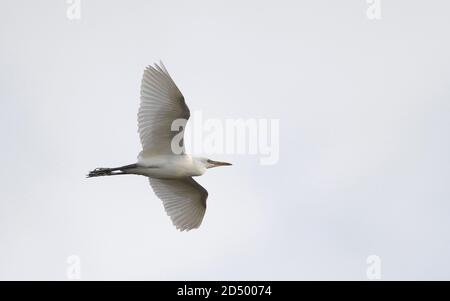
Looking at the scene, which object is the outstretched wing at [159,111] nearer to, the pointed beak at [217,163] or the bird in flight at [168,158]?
the bird in flight at [168,158]

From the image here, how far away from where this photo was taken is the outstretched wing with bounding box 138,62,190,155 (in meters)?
13.1

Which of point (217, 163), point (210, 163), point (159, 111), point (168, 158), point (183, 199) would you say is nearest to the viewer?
point (159, 111)

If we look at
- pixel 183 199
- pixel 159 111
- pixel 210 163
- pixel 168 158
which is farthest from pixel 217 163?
pixel 159 111

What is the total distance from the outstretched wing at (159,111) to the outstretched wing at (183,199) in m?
1.13

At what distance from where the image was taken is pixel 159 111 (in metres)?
13.2

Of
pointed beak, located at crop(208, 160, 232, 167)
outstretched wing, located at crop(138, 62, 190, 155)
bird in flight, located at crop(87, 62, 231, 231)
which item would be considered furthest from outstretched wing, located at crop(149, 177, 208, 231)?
outstretched wing, located at crop(138, 62, 190, 155)

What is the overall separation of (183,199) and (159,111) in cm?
206

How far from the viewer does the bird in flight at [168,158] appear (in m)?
13.1

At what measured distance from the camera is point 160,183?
14680 mm

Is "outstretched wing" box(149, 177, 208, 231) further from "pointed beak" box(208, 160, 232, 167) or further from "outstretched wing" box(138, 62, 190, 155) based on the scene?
"outstretched wing" box(138, 62, 190, 155)

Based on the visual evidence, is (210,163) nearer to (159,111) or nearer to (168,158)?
(168,158)
